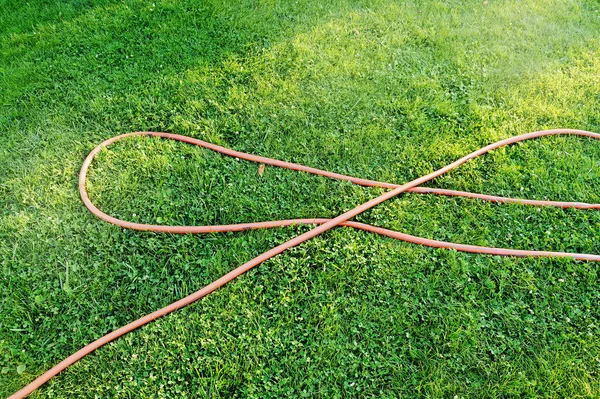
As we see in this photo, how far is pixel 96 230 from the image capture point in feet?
9.23

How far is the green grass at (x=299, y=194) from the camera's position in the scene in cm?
233

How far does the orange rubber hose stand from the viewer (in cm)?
239

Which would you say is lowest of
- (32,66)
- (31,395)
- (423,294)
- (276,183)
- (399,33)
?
(31,395)

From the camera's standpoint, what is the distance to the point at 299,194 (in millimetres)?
3049

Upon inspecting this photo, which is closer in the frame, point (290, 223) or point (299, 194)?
point (290, 223)

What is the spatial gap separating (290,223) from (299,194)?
27 cm

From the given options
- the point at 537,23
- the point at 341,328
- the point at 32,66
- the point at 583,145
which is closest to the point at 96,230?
the point at 341,328

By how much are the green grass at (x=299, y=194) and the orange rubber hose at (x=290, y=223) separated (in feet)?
0.16

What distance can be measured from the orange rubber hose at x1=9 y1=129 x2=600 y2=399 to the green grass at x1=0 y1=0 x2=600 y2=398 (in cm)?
5

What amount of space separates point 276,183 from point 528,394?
6.28 ft

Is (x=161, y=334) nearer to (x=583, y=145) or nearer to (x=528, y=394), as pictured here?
(x=528, y=394)

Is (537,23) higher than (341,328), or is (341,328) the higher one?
(537,23)

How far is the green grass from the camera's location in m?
2.33

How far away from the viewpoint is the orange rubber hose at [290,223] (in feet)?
7.84
